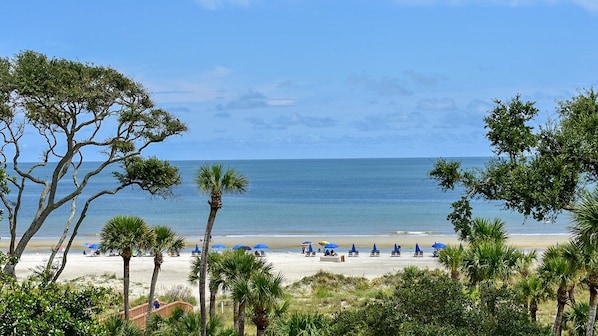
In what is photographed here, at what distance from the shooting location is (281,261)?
151 ft

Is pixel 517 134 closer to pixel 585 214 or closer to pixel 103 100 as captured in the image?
pixel 585 214

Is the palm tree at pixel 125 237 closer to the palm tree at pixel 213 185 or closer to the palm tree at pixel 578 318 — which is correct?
Result: the palm tree at pixel 213 185

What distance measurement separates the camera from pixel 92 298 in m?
9.28

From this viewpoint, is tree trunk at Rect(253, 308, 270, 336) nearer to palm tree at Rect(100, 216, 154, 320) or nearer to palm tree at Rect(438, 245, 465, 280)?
palm tree at Rect(100, 216, 154, 320)

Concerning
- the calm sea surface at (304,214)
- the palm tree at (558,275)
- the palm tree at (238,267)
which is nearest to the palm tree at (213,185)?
the palm tree at (238,267)

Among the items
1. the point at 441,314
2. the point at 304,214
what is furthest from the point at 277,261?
the point at 304,214

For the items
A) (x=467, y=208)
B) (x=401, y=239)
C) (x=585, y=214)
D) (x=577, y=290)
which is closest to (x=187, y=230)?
(x=401, y=239)

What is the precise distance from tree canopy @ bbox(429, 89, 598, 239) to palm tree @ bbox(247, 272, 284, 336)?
5.23 m

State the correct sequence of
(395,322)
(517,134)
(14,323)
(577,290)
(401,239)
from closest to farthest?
(14,323), (395,322), (517,134), (577,290), (401,239)

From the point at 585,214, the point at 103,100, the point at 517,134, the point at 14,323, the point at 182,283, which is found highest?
the point at 103,100

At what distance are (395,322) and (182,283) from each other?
25.5m

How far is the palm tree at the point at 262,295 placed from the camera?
48.2ft

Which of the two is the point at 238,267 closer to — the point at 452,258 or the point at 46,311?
the point at 452,258

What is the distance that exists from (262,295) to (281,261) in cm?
3158
